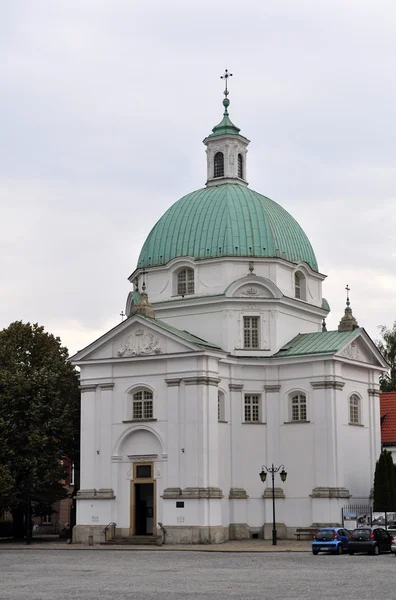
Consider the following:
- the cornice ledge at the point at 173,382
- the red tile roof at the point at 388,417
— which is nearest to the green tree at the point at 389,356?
the red tile roof at the point at 388,417

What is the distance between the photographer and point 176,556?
42312mm

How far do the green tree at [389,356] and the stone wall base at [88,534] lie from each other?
3689cm

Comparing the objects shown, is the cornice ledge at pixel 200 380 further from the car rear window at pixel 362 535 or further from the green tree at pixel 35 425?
the car rear window at pixel 362 535

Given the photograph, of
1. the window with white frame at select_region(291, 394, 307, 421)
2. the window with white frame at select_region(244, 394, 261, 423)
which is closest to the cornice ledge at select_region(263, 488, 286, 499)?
the window with white frame at select_region(244, 394, 261, 423)

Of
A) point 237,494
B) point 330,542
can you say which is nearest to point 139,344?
point 237,494

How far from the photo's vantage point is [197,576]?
3077 centimetres

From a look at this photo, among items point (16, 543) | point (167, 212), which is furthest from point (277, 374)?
point (16, 543)

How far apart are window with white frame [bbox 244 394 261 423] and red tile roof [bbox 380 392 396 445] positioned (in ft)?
37.3

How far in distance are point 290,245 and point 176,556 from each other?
24423 mm

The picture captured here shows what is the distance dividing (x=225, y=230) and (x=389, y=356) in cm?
3245

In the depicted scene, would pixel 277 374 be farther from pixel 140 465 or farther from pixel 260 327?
pixel 140 465

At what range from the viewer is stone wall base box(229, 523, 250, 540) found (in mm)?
55062

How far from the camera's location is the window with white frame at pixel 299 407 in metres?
56.6

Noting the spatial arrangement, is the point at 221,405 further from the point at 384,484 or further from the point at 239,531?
the point at 384,484
